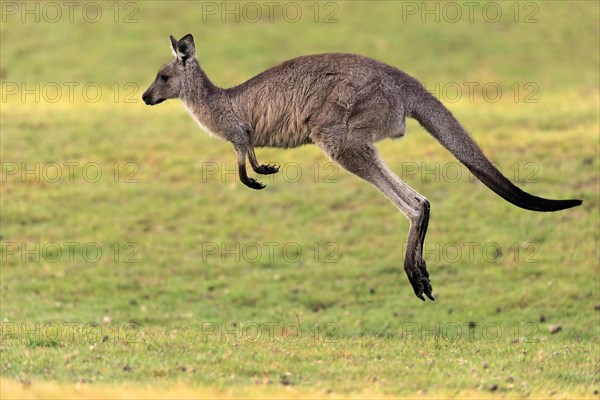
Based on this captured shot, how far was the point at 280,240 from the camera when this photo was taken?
47.8 feet

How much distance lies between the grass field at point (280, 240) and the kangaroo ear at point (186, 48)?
2.30 m

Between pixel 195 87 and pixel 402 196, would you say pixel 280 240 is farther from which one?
pixel 402 196

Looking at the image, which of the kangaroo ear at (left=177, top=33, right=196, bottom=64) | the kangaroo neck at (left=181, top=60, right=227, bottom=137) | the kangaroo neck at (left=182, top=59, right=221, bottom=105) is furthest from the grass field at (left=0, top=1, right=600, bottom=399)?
the kangaroo ear at (left=177, top=33, right=196, bottom=64)

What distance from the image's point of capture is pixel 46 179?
16.5 meters

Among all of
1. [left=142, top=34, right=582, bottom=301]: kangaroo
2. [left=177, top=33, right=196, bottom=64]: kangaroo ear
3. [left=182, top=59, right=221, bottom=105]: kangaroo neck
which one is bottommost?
[left=142, top=34, right=582, bottom=301]: kangaroo

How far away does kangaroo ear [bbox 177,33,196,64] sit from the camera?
8.66m

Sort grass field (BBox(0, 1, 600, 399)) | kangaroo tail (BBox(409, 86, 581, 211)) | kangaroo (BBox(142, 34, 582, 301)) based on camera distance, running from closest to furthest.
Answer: grass field (BBox(0, 1, 600, 399))
kangaroo tail (BBox(409, 86, 581, 211))
kangaroo (BBox(142, 34, 582, 301))

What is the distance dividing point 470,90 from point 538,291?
9157 mm

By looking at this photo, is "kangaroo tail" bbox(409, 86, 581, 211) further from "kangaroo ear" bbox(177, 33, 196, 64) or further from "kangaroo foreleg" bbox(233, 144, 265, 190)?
"kangaroo ear" bbox(177, 33, 196, 64)

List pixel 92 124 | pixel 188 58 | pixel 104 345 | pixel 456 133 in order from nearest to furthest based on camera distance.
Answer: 1. pixel 104 345
2. pixel 456 133
3. pixel 188 58
4. pixel 92 124

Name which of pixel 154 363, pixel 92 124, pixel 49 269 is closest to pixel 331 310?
pixel 49 269

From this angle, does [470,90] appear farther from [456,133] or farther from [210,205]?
[456,133]

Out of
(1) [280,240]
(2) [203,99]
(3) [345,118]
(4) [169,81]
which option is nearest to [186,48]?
(4) [169,81]

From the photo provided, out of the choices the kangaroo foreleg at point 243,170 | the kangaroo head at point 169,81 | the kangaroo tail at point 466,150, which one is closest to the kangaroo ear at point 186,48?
the kangaroo head at point 169,81
